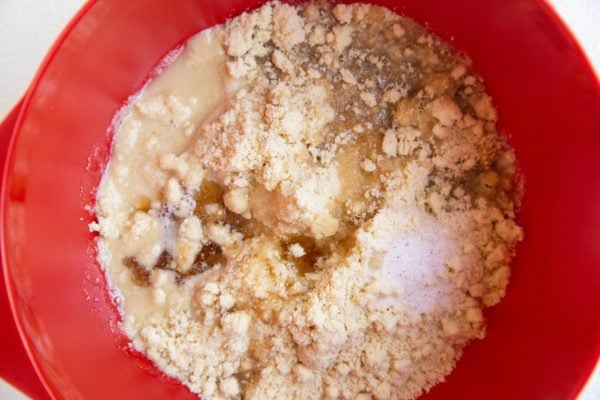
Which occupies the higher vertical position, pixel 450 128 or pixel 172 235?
pixel 450 128

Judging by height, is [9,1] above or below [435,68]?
below

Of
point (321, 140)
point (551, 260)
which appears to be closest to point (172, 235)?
point (321, 140)

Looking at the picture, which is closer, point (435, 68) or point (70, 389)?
point (70, 389)

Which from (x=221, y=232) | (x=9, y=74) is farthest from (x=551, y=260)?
(x=9, y=74)

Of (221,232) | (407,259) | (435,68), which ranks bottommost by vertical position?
(221,232)

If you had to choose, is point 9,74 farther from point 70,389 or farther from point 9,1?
point 70,389

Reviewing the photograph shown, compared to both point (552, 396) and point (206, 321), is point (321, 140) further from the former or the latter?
point (552, 396)
